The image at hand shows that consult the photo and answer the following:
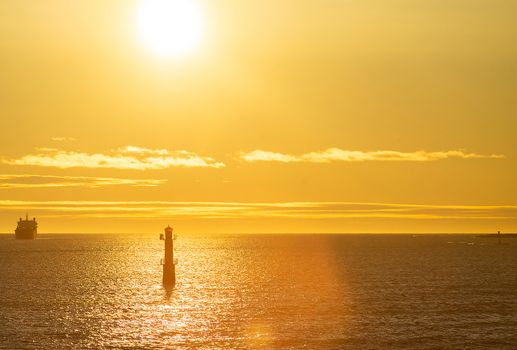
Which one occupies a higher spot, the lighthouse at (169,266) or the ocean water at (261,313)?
the lighthouse at (169,266)

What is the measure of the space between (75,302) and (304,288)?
32.3 metres

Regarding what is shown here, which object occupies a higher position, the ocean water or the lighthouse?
the lighthouse

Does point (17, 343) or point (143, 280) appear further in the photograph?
point (143, 280)

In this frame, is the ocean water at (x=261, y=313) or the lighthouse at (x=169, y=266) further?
the lighthouse at (x=169, y=266)

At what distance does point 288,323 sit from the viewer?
207ft

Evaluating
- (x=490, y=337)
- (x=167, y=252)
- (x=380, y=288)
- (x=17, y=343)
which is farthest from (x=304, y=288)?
(x=17, y=343)

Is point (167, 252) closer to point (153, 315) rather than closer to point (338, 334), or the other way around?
point (153, 315)

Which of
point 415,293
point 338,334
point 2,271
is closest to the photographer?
point 338,334

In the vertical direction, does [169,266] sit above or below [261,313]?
above

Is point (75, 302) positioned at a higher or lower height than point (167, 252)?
lower

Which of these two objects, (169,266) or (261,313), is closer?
(261,313)

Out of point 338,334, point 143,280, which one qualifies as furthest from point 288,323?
point 143,280

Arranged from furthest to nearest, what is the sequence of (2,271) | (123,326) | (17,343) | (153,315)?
(2,271) < (153,315) < (123,326) < (17,343)

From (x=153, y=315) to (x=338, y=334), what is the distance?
2020cm
